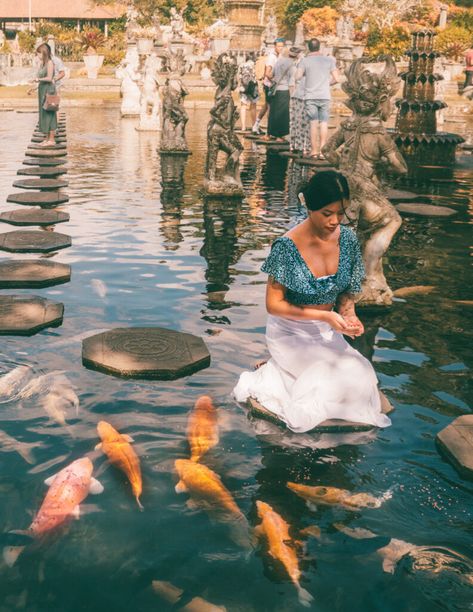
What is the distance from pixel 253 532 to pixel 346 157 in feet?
13.2

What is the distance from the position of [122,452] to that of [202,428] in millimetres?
537

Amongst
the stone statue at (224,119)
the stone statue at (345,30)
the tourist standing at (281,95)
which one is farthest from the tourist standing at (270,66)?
the stone statue at (345,30)

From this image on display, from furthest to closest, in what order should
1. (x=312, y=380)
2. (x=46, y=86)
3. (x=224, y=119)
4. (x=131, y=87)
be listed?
(x=131, y=87) < (x=46, y=86) < (x=224, y=119) < (x=312, y=380)

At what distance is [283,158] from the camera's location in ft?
56.2

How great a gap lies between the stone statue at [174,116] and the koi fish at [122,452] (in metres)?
12.5

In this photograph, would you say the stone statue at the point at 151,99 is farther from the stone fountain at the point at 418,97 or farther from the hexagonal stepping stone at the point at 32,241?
the hexagonal stepping stone at the point at 32,241

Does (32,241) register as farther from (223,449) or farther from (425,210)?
(425,210)

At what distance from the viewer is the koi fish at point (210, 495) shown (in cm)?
364

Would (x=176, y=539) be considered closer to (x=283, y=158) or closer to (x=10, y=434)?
(x=10, y=434)

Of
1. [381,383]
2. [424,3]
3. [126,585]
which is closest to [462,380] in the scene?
[381,383]

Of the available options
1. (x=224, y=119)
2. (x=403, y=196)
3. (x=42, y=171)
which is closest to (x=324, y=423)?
(x=224, y=119)

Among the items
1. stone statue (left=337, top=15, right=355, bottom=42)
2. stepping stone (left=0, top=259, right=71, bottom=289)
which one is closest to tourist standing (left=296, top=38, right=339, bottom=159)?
stepping stone (left=0, top=259, right=71, bottom=289)

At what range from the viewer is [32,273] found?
757 centimetres

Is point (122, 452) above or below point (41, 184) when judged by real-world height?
below
